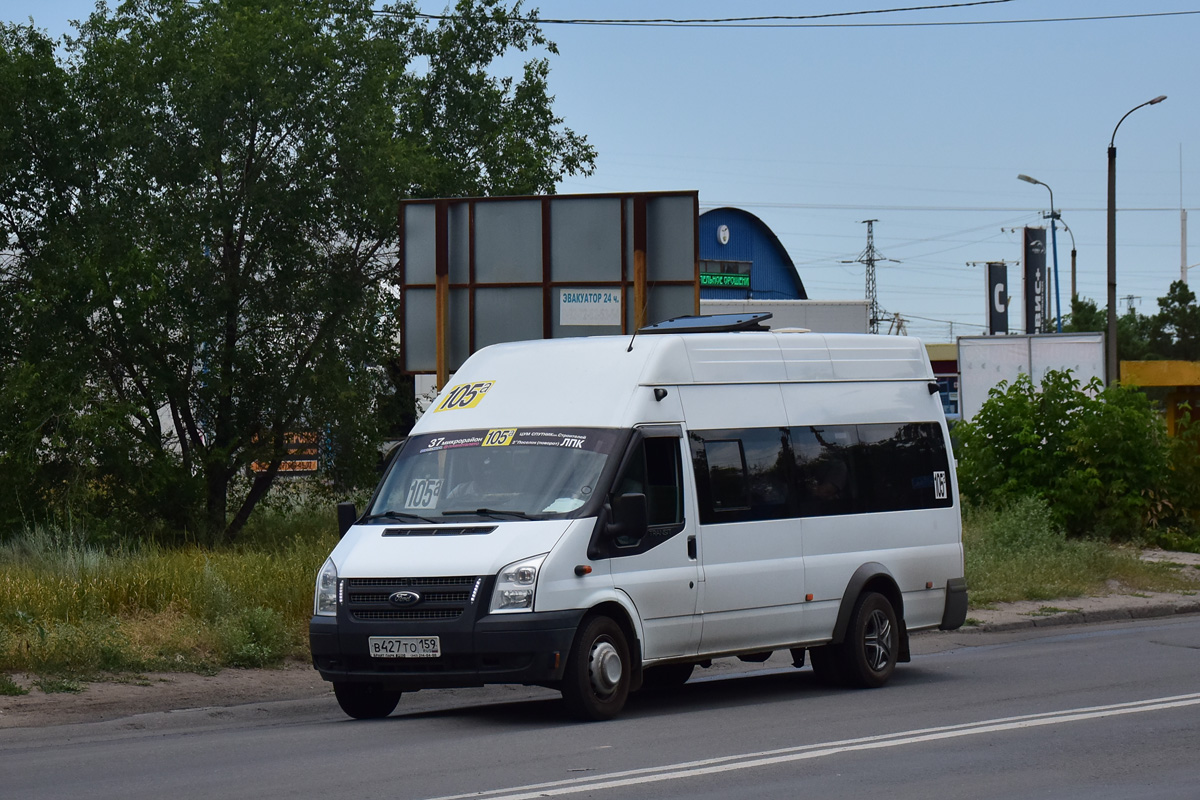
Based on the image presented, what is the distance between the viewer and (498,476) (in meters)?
10.0

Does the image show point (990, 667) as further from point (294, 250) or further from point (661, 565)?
point (294, 250)

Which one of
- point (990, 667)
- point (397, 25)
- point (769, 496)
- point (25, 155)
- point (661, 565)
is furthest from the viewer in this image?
point (397, 25)

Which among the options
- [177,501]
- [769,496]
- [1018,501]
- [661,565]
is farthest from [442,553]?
[1018,501]

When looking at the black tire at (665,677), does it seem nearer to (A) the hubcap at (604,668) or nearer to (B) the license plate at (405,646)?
(A) the hubcap at (604,668)

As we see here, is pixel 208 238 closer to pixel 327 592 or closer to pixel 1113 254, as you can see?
pixel 327 592

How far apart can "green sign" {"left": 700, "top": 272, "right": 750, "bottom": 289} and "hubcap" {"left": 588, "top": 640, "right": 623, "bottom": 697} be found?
52187mm

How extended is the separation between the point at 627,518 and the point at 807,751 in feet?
6.52

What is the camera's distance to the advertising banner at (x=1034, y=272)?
5125 centimetres

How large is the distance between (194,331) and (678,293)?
23.2ft

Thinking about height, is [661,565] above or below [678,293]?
below

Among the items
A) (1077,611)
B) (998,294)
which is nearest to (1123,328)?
(998,294)

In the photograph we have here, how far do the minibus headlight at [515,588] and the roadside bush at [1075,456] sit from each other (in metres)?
16.8

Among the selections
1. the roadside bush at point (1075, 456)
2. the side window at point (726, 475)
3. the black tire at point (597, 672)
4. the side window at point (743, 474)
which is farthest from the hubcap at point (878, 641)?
the roadside bush at point (1075, 456)

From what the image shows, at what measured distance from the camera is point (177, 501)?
66.4 ft
